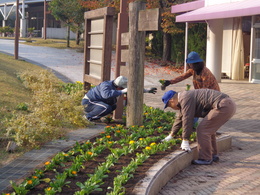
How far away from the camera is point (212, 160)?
21.0 feet

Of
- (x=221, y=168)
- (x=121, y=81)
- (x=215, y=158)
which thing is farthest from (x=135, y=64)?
(x=221, y=168)

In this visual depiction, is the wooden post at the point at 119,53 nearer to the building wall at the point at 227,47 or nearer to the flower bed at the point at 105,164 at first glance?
the flower bed at the point at 105,164

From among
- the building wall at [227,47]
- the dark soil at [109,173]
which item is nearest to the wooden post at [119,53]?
the dark soil at [109,173]

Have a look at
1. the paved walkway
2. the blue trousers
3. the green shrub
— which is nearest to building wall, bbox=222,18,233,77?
the paved walkway

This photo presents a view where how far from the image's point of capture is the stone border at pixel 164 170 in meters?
4.71

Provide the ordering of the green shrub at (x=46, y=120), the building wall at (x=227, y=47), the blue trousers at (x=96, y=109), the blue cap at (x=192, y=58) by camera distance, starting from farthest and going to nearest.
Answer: the building wall at (x=227, y=47) → the blue trousers at (x=96, y=109) → the blue cap at (x=192, y=58) → the green shrub at (x=46, y=120)

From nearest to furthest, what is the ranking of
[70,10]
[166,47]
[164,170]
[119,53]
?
1. [164,170]
2. [119,53]
3. [166,47]
4. [70,10]

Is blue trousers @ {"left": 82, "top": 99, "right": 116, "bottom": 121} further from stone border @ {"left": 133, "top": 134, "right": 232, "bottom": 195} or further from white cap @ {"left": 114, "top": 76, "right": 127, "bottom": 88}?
stone border @ {"left": 133, "top": 134, "right": 232, "bottom": 195}

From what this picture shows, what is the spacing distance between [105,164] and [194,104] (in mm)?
1528

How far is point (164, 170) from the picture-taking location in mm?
5398

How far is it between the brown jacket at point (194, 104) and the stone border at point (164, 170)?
349 millimetres

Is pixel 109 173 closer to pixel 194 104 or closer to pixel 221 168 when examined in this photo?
pixel 194 104

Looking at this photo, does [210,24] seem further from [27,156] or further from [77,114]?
[27,156]

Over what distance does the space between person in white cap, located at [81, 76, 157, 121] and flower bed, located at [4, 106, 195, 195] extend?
63 cm
